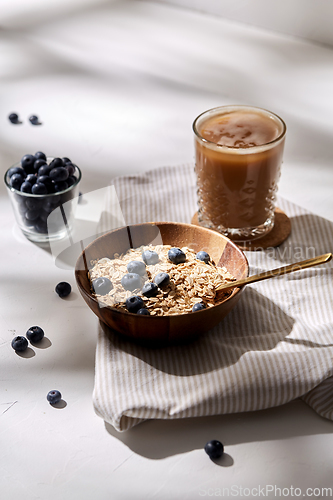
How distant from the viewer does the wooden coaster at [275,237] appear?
50.9 inches

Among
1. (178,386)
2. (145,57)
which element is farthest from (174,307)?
(145,57)

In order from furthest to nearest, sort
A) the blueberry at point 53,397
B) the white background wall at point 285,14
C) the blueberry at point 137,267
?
the white background wall at point 285,14 → the blueberry at point 137,267 → the blueberry at point 53,397

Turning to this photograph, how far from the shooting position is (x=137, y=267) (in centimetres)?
105

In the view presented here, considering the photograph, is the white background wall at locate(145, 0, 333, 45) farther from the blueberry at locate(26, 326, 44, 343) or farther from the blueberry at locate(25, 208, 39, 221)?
the blueberry at locate(26, 326, 44, 343)

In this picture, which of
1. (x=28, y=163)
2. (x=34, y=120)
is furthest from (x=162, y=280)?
(x=34, y=120)

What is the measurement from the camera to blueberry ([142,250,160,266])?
1.08 meters

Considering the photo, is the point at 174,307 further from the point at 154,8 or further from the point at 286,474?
the point at 154,8

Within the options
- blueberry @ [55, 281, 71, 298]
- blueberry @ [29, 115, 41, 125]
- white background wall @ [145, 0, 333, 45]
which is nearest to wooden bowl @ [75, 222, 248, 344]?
blueberry @ [55, 281, 71, 298]

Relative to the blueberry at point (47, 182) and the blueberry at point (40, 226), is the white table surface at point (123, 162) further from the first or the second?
the blueberry at point (47, 182)

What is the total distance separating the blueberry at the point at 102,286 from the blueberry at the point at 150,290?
0.07m

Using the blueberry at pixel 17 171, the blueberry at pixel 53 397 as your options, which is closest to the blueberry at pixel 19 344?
the blueberry at pixel 53 397

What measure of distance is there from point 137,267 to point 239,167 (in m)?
0.36

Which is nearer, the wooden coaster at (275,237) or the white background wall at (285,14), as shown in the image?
the wooden coaster at (275,237)

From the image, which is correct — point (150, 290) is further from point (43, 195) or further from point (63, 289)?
point (43, 195)
